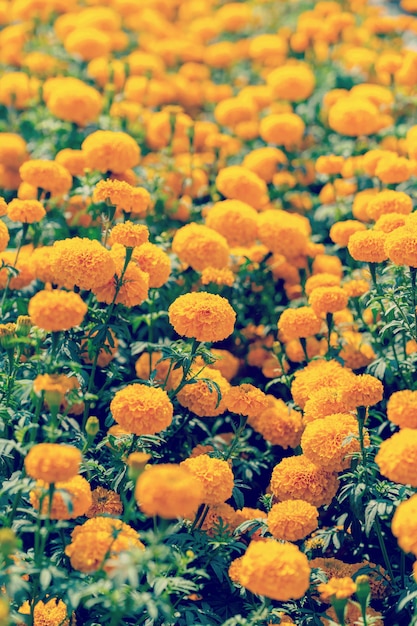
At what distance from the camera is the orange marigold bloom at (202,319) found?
3.18 m

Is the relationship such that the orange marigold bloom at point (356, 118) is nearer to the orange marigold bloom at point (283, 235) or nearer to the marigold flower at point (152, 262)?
the orange marigold bloom at point (283, 235)

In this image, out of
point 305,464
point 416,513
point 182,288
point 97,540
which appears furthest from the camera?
point 182,288

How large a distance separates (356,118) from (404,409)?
Answer: 2.63 metres

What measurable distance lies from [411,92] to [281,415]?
3.19m

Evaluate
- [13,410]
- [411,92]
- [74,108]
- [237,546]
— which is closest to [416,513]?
[237,546]

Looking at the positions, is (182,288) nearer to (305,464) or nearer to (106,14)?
(305,464)

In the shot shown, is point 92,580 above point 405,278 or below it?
below

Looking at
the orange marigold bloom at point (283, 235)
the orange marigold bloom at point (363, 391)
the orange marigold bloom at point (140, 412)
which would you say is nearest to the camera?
the orange marigold bloom at point (140, 412)

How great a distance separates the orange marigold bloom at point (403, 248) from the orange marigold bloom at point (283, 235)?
1098 mm

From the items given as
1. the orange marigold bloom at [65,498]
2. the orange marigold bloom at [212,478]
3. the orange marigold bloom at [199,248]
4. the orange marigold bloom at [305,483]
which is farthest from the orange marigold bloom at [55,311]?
the orange marigold bloom at [199,248]

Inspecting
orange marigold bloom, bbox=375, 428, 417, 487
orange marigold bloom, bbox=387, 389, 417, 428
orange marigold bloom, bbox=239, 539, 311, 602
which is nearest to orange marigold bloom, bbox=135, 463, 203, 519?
orange marigold bloom, bbox=239, 539, 311, 602

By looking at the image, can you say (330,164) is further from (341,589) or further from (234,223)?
(341,589)

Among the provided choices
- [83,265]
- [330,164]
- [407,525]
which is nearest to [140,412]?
Answer: [83,265]

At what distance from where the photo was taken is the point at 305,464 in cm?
328
